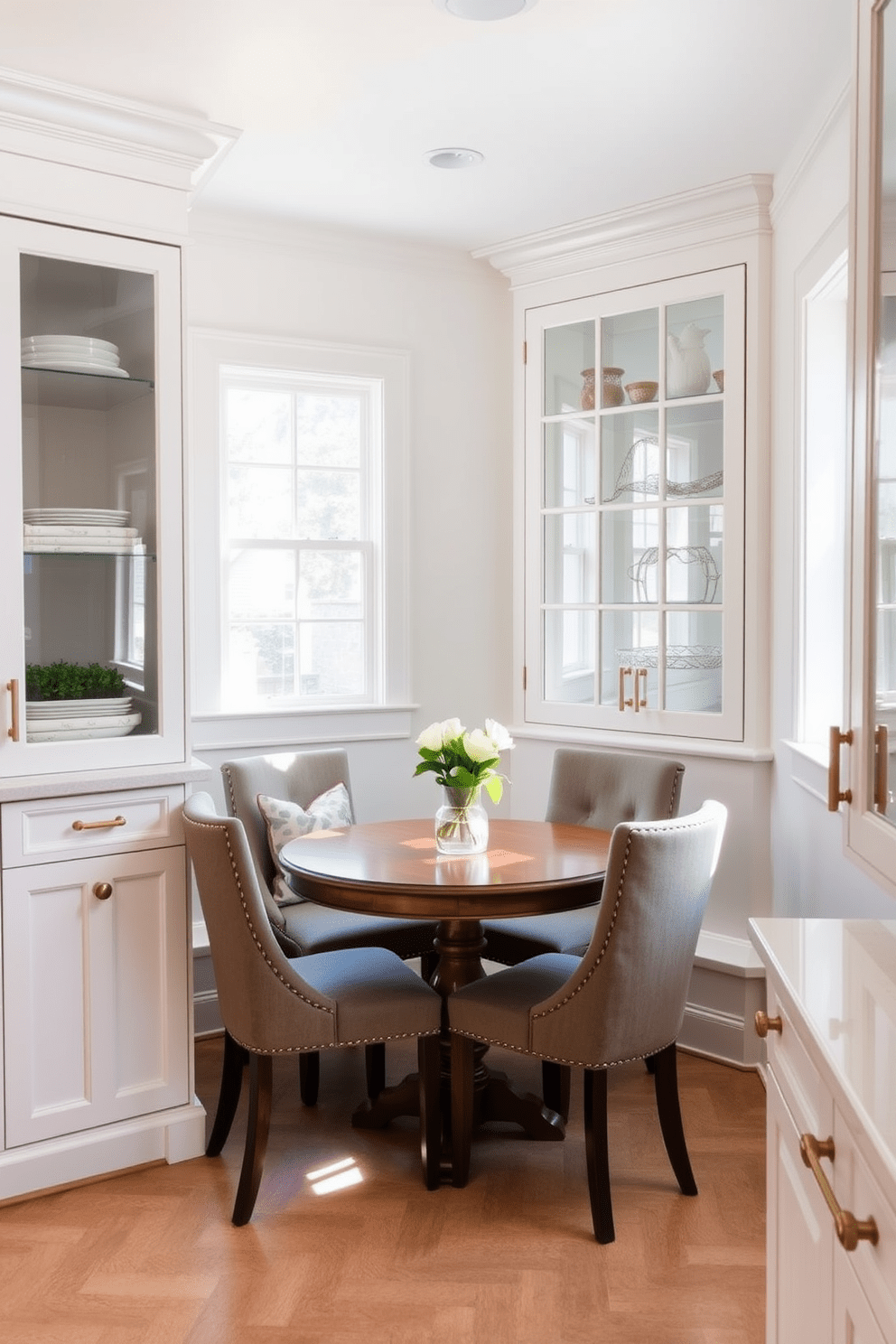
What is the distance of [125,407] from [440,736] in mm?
1186

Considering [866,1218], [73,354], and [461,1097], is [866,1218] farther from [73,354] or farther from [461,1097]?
[73,354]

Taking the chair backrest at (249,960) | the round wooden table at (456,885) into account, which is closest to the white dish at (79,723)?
the chair backrest at (249,960)

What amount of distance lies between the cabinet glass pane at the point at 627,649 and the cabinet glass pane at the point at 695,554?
15cm

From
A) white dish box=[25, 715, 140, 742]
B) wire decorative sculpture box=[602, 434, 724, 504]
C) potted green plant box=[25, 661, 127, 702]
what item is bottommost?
white dish box=[25, 715, 140, 742]

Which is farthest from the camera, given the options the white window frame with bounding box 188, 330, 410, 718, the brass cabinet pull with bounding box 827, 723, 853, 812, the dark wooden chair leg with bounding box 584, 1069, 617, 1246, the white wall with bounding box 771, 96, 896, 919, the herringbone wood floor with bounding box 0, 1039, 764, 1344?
the white window frame with bounding box 188, 330, 410, 718

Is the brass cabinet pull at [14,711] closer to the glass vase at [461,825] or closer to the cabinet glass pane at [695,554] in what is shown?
the glass vase at [461,825]

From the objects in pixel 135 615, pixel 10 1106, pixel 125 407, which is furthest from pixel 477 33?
pixel 10 1106

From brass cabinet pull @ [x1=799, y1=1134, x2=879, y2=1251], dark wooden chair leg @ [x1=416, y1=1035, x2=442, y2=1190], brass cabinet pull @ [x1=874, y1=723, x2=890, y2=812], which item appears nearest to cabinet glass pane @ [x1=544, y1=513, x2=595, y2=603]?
dark wooden chair leg @ [x1=416, y1=1035, x2=442, y2=1190]

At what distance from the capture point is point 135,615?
303 centimetres

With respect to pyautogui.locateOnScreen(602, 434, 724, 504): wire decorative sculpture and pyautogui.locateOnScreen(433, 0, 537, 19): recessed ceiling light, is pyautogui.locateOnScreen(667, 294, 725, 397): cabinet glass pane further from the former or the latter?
pyautogui.locateOnScreen(433, 0, 537, 19): recessed ceiling light

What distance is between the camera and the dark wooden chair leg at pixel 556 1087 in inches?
128

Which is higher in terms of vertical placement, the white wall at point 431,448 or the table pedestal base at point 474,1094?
the white wall at point 431,448

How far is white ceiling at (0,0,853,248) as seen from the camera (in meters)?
2.54

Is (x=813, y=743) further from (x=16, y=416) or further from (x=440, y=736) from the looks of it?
(x=16, y=416)
